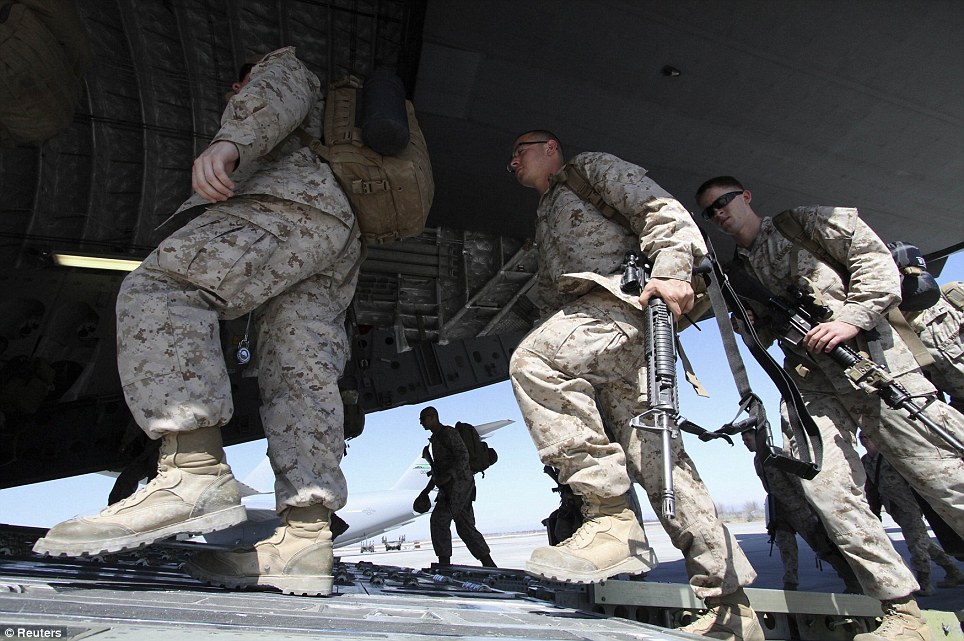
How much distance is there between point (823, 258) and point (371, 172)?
217cm

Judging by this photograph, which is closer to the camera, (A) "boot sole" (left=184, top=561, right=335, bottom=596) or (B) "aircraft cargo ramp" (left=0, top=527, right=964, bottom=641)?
(B) "aircraft cargo ramp" (left=0, top=527, right=964, bottom=641)

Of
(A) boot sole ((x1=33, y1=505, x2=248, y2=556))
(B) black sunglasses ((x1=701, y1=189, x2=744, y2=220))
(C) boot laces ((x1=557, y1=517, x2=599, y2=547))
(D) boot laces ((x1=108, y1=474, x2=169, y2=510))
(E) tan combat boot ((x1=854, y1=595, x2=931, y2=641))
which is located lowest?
(E) tan combat boot ((x1=854, y1=595, x2=931, y2=641))

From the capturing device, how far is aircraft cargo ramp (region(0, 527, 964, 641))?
0.95m

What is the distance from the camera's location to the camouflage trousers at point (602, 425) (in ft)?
6.60

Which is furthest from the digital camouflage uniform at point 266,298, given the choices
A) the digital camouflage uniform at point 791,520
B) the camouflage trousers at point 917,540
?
the camouflage trousers at point 917,540

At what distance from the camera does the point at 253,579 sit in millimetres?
1690

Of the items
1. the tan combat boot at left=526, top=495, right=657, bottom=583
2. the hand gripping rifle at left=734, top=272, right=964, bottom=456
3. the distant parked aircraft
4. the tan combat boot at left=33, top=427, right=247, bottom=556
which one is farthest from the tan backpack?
the distant parked aircraft

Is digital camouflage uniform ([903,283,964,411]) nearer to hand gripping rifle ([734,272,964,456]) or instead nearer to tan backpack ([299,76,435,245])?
hand gripping rifle ([734,272,964,456])

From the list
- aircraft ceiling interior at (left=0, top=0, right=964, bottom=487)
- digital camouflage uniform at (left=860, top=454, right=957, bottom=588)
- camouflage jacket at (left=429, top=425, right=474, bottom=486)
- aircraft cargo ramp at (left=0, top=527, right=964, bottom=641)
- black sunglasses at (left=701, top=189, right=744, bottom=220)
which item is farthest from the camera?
camouflage jacket at (left=429, top=425, right=474, bottom=486)

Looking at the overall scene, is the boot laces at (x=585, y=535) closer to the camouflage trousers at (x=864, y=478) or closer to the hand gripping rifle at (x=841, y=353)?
the camouflage trousers at (x=864, y=478)

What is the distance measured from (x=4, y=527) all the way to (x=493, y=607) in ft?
12.9

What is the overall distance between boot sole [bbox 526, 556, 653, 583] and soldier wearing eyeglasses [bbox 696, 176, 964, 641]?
3.59ft

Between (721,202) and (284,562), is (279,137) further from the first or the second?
(721,202)

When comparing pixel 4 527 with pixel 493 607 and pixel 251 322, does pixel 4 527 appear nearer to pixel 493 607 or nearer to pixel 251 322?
pixel 251 322
